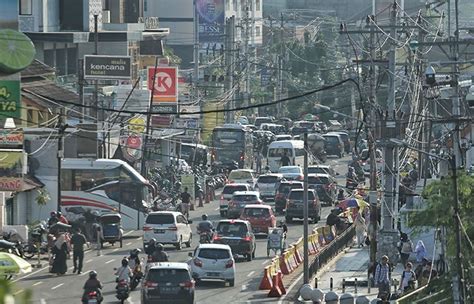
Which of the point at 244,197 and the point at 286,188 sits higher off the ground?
the point at 244,197

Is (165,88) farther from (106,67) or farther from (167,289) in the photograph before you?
(167,289)

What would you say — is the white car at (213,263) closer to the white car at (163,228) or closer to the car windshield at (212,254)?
the car windshield at (212,254)

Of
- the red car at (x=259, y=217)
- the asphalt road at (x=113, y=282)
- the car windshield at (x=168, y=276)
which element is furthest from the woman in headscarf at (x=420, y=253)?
the red car at (x=259, y=217)

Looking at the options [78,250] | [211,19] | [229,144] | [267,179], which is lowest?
[267,179]

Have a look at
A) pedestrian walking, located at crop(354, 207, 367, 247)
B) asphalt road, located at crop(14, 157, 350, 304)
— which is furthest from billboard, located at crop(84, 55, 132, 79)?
pedestrian walking, located at crop(354, 207, 367, 247)

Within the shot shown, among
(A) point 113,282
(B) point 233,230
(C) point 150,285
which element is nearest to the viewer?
(C) point 150,285

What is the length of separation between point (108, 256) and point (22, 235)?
294 centimetres

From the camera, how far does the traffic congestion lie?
105ft

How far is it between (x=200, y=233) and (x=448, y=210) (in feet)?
72.4

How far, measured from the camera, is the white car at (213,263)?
3494cm

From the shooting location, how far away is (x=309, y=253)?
138 feet

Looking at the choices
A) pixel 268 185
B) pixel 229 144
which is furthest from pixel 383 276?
pixel 229 144

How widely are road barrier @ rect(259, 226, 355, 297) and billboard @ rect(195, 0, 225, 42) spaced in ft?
304

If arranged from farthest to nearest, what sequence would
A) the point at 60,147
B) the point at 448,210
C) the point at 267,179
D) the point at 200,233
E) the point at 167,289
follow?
the point at 267,179 → the point at 60,147 → the point at 200,233 → the point at 167,289 → the point at 448,210
